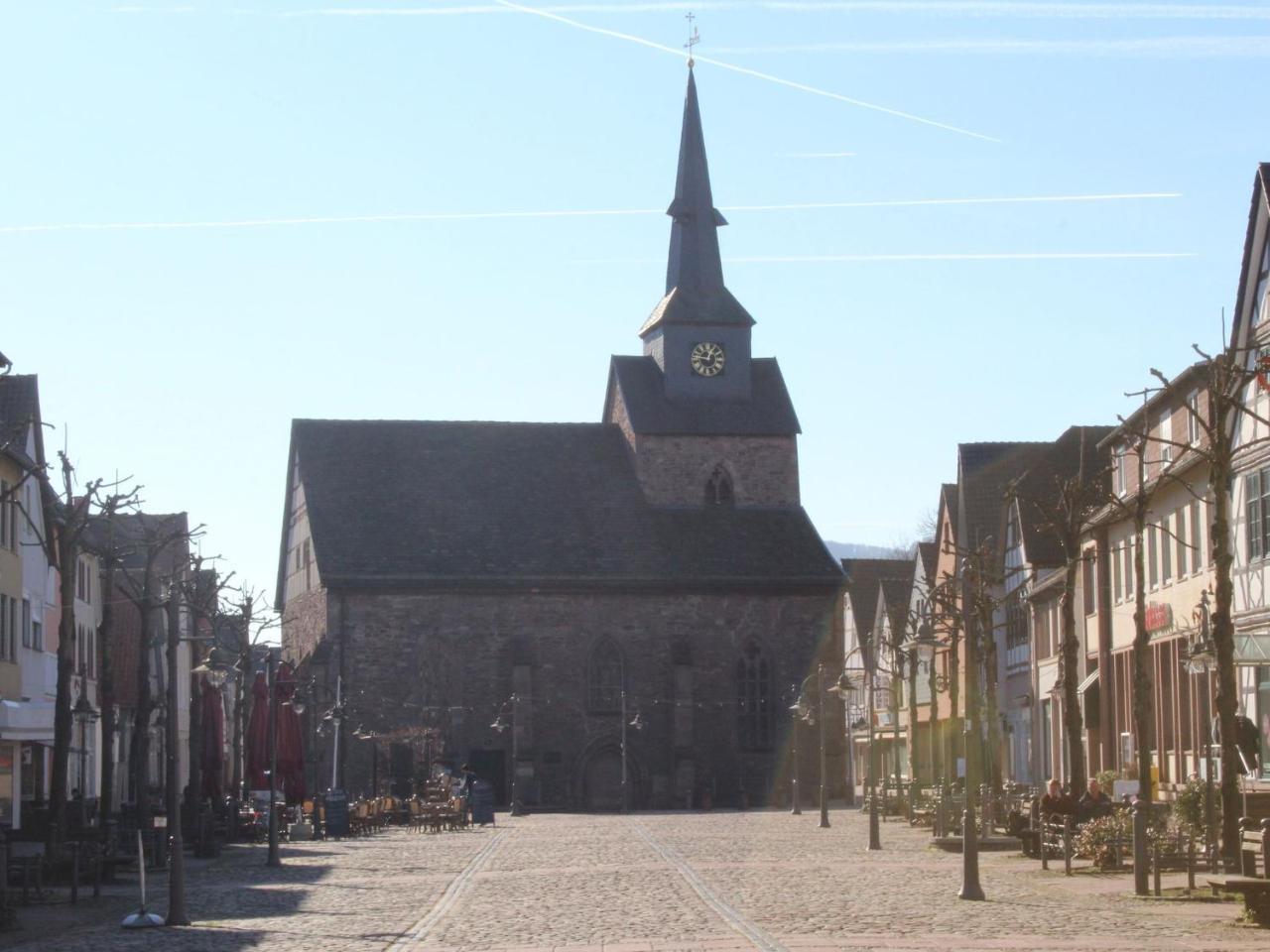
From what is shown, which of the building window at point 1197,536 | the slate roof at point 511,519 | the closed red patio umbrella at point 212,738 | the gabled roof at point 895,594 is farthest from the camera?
the slate roof at point 511,519

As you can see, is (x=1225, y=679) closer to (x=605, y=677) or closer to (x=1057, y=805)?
(x=1057, y=805)

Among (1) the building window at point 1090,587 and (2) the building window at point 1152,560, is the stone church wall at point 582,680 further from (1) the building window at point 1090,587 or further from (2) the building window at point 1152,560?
(2) the building window at point 1152,560

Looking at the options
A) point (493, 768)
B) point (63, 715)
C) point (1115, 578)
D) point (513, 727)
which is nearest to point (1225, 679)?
point (63, 715)

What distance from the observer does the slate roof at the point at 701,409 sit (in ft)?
246

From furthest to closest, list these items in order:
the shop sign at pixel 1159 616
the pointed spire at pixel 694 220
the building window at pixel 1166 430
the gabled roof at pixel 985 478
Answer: the pointed spire at pixel 694 220 < the gabled roof at pixel 985 478 < the shop sign at pixel 1159 616 < the building window at pixel 1166 430

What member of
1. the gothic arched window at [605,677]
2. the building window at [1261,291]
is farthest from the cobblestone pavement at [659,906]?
the gothic arched window at [605,677]

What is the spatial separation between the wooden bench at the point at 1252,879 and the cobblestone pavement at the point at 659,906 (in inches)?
10.2

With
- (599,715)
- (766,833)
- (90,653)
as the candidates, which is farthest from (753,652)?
(766,833)

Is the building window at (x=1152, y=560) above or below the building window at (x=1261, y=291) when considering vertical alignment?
below

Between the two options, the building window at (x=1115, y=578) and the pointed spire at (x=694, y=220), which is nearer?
the building window at (x=1115, y=578)

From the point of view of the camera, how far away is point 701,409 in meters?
75.7

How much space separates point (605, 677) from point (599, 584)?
309cm

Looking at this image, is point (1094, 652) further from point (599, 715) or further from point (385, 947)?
point (385, 947)

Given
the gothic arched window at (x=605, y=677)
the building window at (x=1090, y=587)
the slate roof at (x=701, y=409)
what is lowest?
the gothic arched window at (x=605, y=677)
